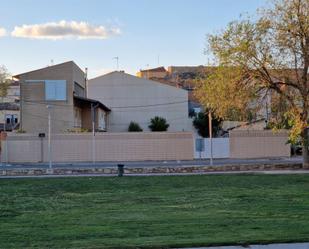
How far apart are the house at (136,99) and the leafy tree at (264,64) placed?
44.9 metres

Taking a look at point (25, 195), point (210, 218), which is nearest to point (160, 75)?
point (25, 195)

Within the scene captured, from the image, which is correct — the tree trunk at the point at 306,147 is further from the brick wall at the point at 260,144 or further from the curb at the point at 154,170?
the brick wall at the point at 260,144

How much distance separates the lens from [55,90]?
61656 millimetres

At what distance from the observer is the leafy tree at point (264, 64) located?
34.4 m

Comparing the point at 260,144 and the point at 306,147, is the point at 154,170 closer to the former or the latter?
the point at 306,147

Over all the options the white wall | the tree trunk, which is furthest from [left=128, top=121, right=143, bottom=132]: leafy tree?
the tree trunk

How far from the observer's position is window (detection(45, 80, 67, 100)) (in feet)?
202

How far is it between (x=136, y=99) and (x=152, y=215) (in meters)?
66.8

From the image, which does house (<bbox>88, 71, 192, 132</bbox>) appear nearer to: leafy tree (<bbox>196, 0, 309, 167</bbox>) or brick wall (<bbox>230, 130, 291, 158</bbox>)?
brick wall (<bbox>230, 130, 291, 158</bbox>)

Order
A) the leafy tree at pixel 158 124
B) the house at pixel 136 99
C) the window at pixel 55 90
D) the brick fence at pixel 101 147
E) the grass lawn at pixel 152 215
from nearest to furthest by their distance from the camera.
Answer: the grass lawn at pixel 152 215 → the brick fence at pixel 101 147 → the window at pixel 55 90 → the leafy tree at pixel 158 124 → the house at pixel 136 99

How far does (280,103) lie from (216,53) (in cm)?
497

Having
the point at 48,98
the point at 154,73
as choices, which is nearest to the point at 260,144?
the point at 48,98

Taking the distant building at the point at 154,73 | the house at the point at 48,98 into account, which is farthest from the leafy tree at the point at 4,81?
the distant building at the point at 154,73

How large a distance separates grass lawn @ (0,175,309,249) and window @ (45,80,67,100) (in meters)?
38.1
